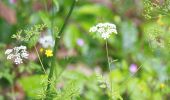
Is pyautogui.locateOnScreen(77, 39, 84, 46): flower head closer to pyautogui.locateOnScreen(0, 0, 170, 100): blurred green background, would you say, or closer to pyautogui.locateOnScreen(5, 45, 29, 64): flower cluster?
pyautogui.locateOnScreen(0, 0, 170, 100): blurred green background

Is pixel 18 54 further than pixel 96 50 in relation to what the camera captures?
No

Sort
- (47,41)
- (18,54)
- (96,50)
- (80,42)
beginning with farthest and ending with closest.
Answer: (96,50), (80,42), (47,41), (18,54)

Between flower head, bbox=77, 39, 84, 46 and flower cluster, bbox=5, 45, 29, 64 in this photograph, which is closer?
flower cluster, bbox=5, 45, 29, 64

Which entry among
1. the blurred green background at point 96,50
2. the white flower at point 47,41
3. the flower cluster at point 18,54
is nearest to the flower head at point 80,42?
the blurred green background at point 96,50

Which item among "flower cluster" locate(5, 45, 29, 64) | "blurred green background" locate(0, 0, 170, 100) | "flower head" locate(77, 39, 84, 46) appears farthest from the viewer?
"flower head" locate(77, 39, 84, 46)

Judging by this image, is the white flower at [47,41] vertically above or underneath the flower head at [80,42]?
above

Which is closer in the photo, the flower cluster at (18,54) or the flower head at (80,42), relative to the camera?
the flower cluster at (18,54)

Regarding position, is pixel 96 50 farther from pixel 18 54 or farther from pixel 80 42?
pixel 18 54

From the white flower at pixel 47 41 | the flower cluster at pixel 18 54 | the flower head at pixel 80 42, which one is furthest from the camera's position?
the flower head at pixel 80 42

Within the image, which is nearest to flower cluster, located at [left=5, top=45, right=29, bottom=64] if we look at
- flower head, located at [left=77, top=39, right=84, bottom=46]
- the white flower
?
the white flower

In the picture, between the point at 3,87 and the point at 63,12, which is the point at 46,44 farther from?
the point at 63,12

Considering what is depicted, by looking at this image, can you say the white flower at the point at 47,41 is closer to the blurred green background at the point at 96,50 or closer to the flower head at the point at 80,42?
the blurred green background at the point at 96,50

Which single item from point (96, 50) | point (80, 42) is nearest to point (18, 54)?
point (80, 42)
